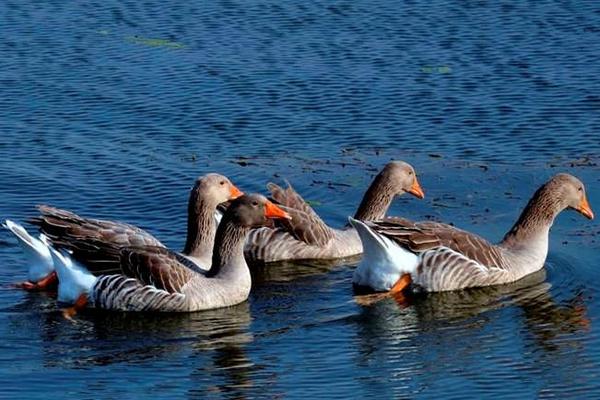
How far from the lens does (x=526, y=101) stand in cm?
2142

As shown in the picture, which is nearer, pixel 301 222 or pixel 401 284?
pixel 401 284

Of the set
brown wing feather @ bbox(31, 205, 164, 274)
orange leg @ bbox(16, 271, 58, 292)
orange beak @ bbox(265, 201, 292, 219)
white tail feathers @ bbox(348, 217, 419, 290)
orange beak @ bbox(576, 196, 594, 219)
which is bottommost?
orange leg @ bbox(16, 271, 58, 292)

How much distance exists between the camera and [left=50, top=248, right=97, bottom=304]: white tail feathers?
14797 mm

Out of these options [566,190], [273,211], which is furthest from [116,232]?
[566,190]

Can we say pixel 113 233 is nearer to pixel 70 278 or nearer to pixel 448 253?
pixel 70 278

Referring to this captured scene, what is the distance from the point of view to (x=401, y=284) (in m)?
15.5

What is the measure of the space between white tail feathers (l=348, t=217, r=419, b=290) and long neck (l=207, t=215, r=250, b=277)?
117 cm

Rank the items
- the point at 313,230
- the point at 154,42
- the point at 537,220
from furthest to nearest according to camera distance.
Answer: the point at 154,42, the point at 313,230, the point at 537,220

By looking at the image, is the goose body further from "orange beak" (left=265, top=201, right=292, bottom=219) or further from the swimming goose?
"orange beak" (left=265, top=201, right=292, bottom=219)

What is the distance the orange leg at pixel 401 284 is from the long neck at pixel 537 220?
1336mm

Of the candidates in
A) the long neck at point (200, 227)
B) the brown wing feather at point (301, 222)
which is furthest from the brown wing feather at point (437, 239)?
the long neck at point (200, 227)

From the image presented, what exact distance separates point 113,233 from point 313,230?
244cm

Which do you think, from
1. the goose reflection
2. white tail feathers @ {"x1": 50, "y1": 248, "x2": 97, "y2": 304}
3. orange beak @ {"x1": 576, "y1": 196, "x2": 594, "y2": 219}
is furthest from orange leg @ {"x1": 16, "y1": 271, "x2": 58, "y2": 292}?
orange beak @ {"x1": 576, "y1": 196, "x2": 594, "y2": 219}

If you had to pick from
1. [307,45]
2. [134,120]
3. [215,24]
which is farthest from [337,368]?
[215,24]
